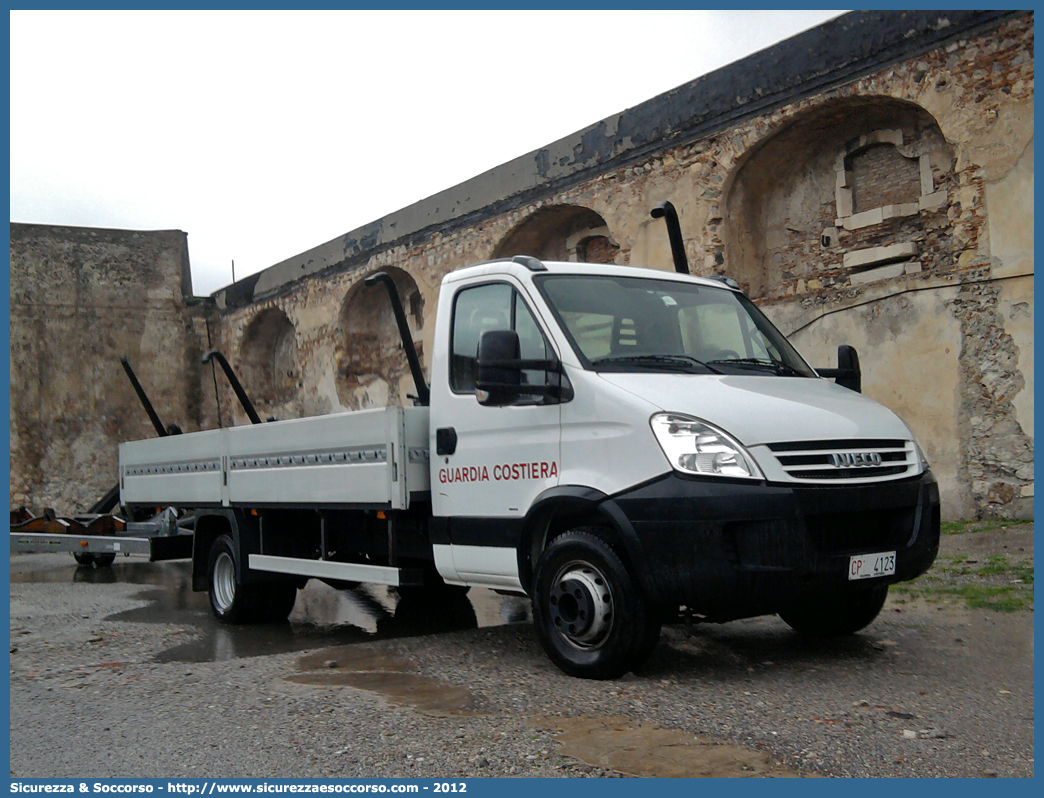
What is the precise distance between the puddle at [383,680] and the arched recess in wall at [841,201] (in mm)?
8318

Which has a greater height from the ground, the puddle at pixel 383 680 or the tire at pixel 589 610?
the tire at pixel 589 610

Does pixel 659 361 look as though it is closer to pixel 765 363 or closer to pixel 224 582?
pixel 765 363

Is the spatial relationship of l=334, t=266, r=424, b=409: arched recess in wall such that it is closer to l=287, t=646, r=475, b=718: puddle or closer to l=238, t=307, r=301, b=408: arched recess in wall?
l=238, t=307, r=301, b=408: arched recess in wall

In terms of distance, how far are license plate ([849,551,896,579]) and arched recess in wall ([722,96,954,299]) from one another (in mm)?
7212

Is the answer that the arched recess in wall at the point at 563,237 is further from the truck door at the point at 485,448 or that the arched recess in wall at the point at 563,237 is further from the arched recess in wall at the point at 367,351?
the truck door at the point at 485,448

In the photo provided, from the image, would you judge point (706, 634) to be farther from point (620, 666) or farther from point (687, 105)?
point (687, 105)

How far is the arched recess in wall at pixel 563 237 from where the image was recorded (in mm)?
15531

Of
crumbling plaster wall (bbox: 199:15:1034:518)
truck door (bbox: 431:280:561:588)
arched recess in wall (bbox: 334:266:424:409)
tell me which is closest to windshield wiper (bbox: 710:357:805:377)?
truck door (bbox: 431:280:561:588)

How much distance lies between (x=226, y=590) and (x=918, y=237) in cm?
876

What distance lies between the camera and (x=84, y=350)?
913 inches

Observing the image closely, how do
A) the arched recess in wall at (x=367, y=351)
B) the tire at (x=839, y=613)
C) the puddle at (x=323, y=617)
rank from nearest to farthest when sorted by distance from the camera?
the tire at (x=839, y=613) → the puddle at (x=323, y=617) → the arched recess in wall at (x=367, y=351)

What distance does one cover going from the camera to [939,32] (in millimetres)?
10617

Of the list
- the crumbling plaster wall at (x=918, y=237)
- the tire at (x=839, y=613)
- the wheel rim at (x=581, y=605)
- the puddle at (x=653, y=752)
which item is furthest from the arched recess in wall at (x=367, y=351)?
the puddle at (x=653, y=752)

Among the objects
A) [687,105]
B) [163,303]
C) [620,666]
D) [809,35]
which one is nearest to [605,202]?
[687,105]
